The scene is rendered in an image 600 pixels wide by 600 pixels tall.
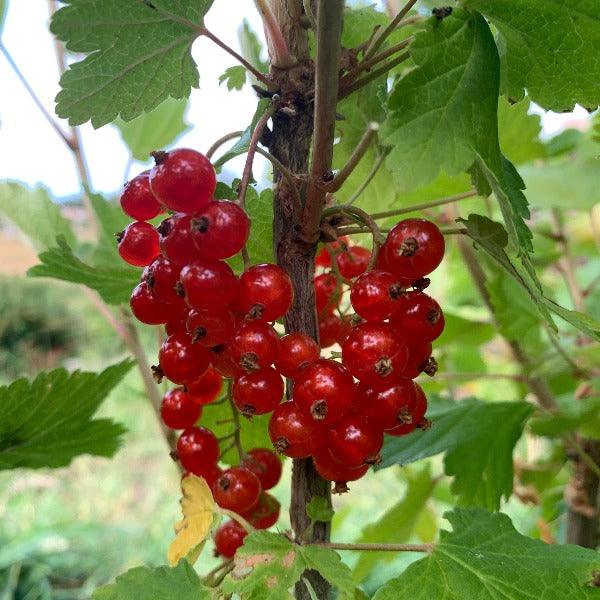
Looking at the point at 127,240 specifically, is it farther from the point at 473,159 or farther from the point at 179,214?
the point at 473,159

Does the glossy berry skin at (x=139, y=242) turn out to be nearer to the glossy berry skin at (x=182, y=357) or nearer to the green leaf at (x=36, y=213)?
the glossy berry skin at (x=182, y=357)

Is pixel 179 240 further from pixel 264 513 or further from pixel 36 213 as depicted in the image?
pixel 36 213

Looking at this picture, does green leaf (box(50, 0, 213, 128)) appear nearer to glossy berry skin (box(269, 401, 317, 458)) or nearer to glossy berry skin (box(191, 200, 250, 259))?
glossy berry skin (box(191, 200, 250, 259))

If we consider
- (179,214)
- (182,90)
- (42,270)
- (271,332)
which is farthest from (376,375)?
(42,270)

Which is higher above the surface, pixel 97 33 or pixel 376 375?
pixel 97 33

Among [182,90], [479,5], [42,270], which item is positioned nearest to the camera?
[479,5]

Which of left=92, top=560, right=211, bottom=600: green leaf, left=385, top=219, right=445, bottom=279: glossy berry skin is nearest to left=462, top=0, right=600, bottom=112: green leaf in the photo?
left=385, top=219, right=445, bottom=279: glossy berry skin
